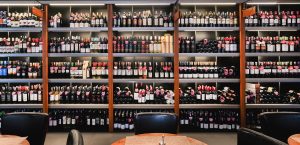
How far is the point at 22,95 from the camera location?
582 cm

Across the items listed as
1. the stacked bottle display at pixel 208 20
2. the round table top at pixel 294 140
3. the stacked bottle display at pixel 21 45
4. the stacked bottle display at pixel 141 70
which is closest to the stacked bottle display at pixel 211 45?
the stacked bottle display at pixel 208 20

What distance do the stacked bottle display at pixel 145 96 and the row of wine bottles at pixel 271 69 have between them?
1667 millimetres

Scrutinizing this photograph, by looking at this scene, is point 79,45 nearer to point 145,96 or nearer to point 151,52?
point 151,52

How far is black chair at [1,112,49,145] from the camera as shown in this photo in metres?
3.25

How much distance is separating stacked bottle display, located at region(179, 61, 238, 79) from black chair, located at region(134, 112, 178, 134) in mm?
2548

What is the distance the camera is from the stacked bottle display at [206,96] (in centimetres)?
584

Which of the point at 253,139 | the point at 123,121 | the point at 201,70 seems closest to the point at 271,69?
the point at 201,70

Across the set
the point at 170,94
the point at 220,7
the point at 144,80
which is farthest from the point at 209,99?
the point at 220,7

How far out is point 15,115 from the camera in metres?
3.34

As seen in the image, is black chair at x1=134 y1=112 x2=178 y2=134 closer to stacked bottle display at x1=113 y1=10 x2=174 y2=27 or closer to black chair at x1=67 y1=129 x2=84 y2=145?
black chair at x1=67 y1=129 x2=84 y2=145

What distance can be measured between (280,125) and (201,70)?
8.57ft

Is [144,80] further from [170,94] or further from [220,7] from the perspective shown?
[220,7]

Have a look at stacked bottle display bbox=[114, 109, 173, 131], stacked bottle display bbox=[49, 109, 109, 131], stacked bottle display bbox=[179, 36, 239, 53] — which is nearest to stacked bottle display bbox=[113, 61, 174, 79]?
stacked bottle display bbox=[179, 36, 239, 53]

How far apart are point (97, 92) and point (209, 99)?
2252 millimetres
